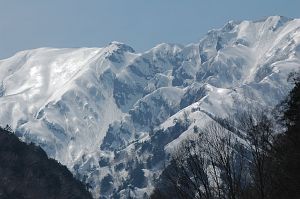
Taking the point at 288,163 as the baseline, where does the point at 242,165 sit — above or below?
above

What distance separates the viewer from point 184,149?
1796 inches

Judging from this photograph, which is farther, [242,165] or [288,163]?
[242,165]

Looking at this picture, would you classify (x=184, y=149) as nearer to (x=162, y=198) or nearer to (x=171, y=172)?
(x=171, y=172)

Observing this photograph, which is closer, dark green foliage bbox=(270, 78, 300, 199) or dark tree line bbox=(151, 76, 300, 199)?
dark green foliage bbox=(270, 78, 300, 199)

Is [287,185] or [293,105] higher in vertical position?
[293,105]

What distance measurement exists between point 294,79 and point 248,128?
29.5ft

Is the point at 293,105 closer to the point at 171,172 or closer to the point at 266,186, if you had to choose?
the point at 266,186

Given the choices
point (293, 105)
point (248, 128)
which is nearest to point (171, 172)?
point (248, 128)

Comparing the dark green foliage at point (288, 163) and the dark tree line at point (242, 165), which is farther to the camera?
the dark tree line at point (242, 165)

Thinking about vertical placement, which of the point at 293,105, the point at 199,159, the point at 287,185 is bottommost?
the point at 287,185

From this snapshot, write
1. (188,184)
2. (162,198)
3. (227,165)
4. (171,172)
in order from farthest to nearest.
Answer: (162,198), (171,172), (188,184), (227,165)

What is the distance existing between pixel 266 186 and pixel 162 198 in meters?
25.3

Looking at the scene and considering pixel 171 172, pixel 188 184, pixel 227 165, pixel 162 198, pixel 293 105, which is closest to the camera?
pixel 227 165

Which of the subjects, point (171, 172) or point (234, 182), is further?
point (171, 172)
